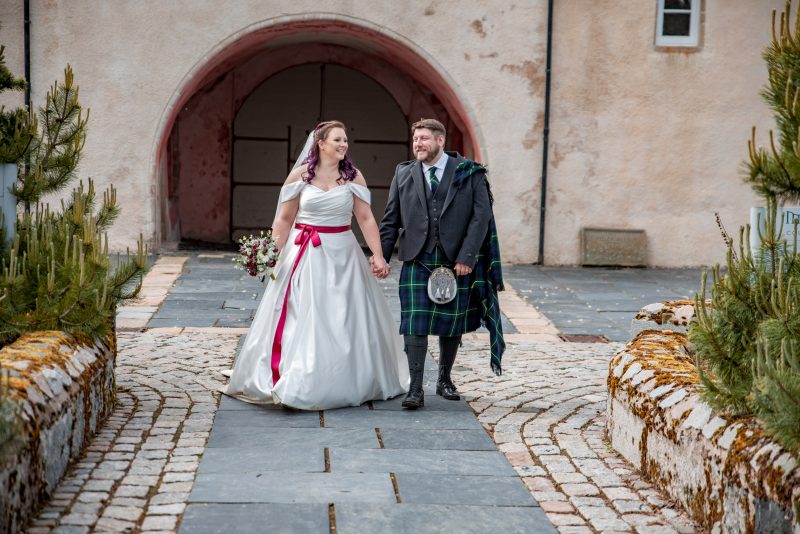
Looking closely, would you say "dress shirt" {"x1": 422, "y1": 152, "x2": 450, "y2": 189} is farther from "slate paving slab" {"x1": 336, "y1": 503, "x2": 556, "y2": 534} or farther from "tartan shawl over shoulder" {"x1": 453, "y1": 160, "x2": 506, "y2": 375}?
"slate paving slab" {"x1": 336, "y1": 503, "x2": 556, "y2": 534}

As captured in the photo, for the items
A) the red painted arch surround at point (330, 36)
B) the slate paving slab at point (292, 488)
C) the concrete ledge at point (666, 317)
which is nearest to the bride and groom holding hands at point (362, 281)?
the concrete ledge at point (666, 317)

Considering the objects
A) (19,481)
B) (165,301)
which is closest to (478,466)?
(19,481)

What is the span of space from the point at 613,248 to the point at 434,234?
8.22 m

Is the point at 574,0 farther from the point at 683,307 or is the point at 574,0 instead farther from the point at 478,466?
the point at 478,466

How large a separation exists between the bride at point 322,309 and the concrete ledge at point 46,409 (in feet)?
3.15

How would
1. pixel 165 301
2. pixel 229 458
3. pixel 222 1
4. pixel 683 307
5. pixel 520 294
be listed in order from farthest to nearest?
pixel 222 1 < pixel 520 294 < pixel 165 301 < pixel 683 307 < pixel 229 458

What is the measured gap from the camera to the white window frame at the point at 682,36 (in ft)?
47.3

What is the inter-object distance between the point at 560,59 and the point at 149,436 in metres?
9.82

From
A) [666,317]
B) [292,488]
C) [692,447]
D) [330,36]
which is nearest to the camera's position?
[692,447]

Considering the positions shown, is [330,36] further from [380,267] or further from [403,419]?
[403,419]

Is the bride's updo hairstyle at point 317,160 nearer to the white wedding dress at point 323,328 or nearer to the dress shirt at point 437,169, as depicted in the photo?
the white wedding dress at point 323,328

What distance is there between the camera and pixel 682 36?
47.5 ft

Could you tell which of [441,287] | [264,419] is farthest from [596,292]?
[264,419]

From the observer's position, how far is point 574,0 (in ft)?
46.7
